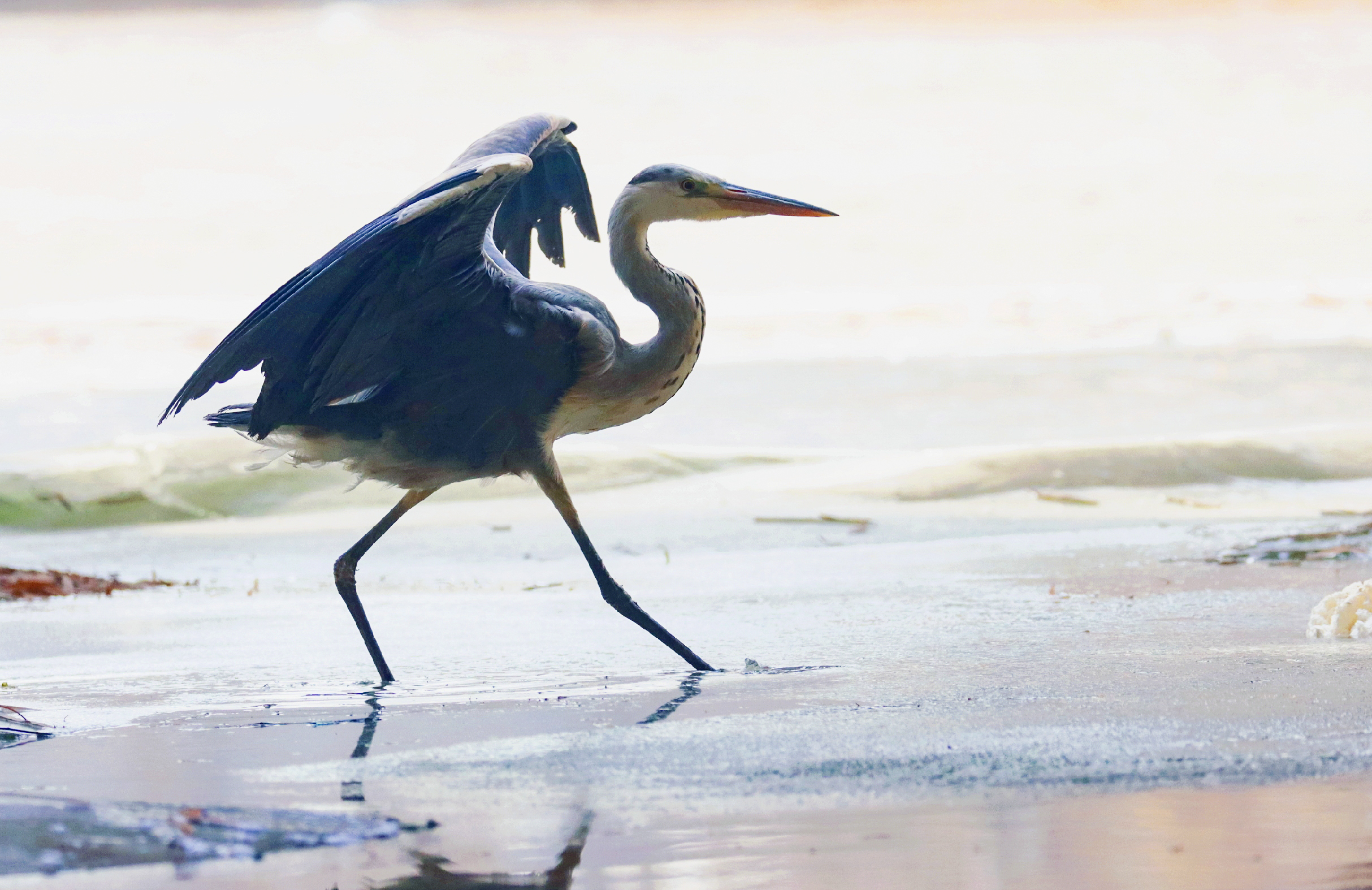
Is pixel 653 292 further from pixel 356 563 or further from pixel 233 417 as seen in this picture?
pixel 233 417

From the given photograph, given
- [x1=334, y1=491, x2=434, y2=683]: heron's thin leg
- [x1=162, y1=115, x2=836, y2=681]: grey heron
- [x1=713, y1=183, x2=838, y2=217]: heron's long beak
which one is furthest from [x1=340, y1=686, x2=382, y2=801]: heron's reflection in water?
[x1=713, y1=183, x2=838, y2=217]: heron's long beak

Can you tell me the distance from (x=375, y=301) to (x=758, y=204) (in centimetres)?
123

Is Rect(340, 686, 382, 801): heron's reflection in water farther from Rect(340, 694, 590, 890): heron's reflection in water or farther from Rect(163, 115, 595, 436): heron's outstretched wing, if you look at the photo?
Rect(163, 115, 595, 436): heron's outstretched wing

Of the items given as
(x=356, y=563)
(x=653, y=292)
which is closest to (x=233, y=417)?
(x=356, y=563)

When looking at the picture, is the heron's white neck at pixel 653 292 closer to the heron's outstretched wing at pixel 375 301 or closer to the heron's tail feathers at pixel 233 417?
the heron's outstretched wing at pixel 375 301

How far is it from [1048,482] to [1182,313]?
33.9 ft

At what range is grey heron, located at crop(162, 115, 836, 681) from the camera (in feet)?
15.5

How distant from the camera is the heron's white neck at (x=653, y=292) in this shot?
518 centimetres

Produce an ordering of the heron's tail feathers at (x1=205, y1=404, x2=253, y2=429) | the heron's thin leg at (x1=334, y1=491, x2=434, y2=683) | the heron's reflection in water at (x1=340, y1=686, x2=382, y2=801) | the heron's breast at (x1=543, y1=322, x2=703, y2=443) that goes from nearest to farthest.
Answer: the heron's reflection in water at (x1=340, y1=686, x2=382, y2=801)
the heron's thin leg at (x1=334, y1=491, x2=434, y2=683)
the heron's breast at (x1=543, y1=322, x2=703, y2=443)
the heron's tail feathers at (x1=205, y1=404, x2=253, y2=429)

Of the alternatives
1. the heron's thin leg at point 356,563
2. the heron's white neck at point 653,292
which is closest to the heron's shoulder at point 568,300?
the heron's white neck at point 653,292

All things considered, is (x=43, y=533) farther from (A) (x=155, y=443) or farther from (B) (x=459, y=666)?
(B) (x=459, y=666)

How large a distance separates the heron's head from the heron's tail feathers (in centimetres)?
130

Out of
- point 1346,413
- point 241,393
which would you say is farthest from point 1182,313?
point 241,393

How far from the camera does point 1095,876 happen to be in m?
2.78
